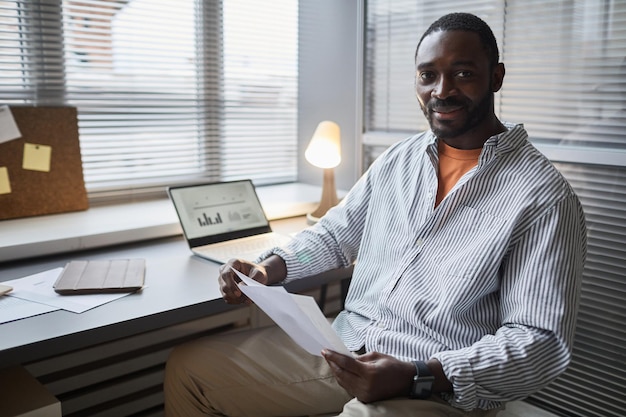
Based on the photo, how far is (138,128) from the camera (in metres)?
2.39

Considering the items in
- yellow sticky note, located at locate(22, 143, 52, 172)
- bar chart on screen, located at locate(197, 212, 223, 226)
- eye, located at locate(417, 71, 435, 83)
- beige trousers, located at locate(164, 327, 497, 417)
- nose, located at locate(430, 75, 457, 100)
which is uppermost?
eye, located at locate(417, 71, 435, 83)

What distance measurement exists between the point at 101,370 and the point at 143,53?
114cm

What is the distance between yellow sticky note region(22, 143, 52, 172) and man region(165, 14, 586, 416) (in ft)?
2.96

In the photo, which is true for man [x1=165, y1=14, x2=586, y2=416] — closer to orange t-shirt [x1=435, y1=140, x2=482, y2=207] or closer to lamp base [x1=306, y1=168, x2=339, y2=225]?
orange t-shirt [x1=435, y1=140, x2=482, y2=207]

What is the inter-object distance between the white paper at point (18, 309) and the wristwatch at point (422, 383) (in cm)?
77

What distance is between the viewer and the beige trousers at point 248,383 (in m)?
1.44

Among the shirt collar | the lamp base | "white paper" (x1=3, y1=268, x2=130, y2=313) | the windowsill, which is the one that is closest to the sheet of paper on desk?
"white paper" (x1=3, y1=268, x2=130, y2=313)

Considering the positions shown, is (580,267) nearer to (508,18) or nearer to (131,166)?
(508,18)

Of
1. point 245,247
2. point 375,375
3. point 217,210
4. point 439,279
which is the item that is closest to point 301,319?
point 375,375

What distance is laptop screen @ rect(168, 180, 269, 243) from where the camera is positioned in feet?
6.17

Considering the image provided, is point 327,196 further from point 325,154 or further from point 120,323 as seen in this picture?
point 120,323

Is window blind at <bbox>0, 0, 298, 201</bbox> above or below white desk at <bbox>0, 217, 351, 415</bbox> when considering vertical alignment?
above

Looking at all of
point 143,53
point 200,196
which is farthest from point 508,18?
point 143,53

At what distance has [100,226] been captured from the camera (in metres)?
1.97
